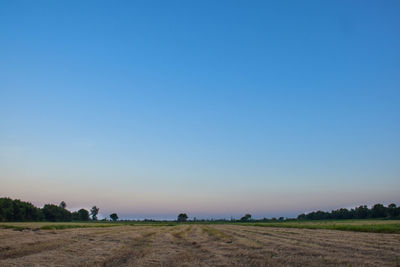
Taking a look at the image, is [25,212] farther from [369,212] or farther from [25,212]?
[369,212]

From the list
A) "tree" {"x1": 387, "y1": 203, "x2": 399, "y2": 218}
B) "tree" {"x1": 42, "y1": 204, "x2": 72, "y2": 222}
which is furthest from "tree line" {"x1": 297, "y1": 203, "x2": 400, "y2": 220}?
"tree" {"x1": 42, "y1": 204, "x2": 72, "y2": 222}

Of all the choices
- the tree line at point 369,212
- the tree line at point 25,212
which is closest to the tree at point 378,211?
the tree line at point 369,212

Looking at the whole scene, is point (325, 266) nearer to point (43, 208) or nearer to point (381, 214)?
point (381, 214)

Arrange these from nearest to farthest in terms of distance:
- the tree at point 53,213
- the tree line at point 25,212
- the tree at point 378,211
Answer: the tree line at point 25,212, the tree at point 378,211, the tree at point 53,213

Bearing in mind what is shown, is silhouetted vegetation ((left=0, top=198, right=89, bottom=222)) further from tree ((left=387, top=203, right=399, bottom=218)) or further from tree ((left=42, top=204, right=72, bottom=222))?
tree ((left=387, top=203, right=399, bottom=218))

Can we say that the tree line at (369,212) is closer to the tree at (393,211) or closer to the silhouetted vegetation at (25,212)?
the tree at (393,211)

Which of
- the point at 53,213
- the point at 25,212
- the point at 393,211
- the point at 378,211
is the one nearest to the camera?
the point at 393,211

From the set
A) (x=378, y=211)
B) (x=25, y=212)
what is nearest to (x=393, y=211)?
(x=378, y=211)

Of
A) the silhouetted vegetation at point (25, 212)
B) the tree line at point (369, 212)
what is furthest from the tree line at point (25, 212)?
the tree line at point (369, 212)

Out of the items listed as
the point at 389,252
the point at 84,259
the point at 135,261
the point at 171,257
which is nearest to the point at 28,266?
the point at 84,259

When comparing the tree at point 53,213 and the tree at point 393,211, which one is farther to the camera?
the tree at point 53,213

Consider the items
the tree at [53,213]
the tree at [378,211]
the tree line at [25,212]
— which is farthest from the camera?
the tree at [53,213]

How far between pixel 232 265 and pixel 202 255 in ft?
13.8

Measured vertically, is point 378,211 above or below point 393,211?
below
